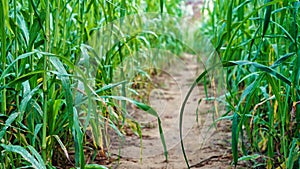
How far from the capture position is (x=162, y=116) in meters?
2.07

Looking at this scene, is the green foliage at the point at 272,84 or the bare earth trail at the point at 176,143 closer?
the green foliage at the point at 272,84

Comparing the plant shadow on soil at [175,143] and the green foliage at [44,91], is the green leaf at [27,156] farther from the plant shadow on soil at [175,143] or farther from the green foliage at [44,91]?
the plant shadow on soil at [175,143]

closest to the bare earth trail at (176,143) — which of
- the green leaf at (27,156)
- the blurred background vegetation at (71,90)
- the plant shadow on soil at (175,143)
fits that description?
the plant shadow on soil at (175,143)

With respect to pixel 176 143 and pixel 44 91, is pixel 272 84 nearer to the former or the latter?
pixel 44 91

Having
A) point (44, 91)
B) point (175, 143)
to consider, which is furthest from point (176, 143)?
point (44, 91)

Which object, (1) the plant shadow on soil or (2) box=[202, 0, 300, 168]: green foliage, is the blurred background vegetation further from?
(1) the plant shadow on soil

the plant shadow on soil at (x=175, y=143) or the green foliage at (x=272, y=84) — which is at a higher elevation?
the green foliage at (x=272, y=84)

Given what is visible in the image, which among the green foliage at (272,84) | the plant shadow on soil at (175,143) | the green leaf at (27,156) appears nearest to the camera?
the green leaf at (27,156)

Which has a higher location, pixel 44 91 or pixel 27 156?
pixel 44 91

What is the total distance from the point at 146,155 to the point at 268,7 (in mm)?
789

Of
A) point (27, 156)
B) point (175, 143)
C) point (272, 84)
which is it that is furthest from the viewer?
point (175, 143)

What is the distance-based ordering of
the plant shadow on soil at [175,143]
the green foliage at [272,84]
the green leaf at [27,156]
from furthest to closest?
the plant shadow on soil at [175,143]
the green foliage at [272,84]
the green leaf at [27,156]

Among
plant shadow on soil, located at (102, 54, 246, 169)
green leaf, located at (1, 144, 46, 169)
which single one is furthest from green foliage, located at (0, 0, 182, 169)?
plant shadow on soil, located at (102, 54, 246, 169)

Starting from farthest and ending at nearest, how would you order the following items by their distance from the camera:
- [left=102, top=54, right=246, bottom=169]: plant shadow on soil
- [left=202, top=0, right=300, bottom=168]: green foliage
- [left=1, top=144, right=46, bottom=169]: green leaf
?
1. [left=102, top=54, right=246, bottom=169]: plant shadow on soil
2. [left=202, top=0, right=300, bottom=168]: green foliage
3. [left=1, top=144, right=46, bottom=169]: green leaf
